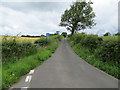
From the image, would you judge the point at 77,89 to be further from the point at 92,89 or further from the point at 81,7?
the point at 81,7

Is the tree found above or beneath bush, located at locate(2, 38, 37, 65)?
above

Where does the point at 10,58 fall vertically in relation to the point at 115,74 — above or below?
above

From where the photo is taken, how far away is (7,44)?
8.32m

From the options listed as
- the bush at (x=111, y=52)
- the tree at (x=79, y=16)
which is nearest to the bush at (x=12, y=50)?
the bush at (x=111, y=52)

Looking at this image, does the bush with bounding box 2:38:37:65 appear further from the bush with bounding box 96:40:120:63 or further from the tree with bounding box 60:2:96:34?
the tree with bounding box 60:2:96:34

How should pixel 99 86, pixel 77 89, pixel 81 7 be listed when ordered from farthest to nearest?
pixel 81 7 < pixel 99 86 < pixel 77 89

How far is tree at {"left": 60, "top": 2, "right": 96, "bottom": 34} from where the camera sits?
134ft

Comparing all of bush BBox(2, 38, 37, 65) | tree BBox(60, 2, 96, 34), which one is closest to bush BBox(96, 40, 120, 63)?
bush BBox(2, 38, 37, 65)

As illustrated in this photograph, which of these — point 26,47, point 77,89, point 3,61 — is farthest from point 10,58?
point 77,89

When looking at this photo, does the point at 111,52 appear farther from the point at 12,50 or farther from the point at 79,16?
the point at 79,16

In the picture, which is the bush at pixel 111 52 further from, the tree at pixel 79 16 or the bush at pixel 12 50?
the tree at pixel 79 16

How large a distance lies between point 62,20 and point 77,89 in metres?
41.3

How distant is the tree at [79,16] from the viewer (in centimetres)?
4072

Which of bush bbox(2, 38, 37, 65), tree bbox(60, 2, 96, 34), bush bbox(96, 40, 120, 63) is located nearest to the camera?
bush bbox(96, 40, 120, 63)
